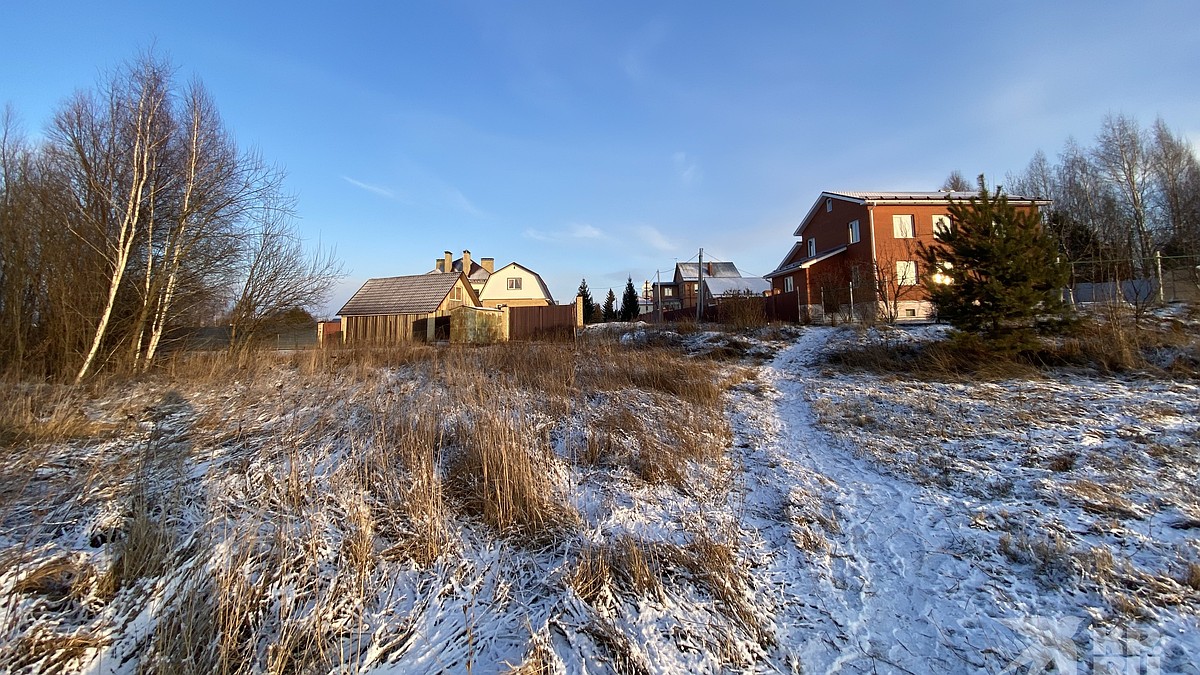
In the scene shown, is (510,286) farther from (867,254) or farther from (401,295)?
(867,254)

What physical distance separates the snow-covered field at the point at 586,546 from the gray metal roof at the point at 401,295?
22729 mm

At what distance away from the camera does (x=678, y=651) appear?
2.27 m

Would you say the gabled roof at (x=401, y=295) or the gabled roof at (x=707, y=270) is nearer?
the gabled roof at (x=401, y=295)

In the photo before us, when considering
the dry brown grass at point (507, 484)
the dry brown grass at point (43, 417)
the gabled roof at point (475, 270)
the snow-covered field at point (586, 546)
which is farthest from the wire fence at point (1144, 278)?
the gabled roof at point (475, 270)

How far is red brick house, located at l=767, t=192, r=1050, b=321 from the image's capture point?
64.4 feet

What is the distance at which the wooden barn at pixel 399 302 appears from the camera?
2592 cm

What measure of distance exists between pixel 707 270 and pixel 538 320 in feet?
138

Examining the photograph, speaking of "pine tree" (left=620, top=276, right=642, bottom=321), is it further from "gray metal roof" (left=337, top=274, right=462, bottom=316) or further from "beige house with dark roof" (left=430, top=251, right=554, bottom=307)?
"gray metal roof" (left=337, top=274, right=462, bottom=316)

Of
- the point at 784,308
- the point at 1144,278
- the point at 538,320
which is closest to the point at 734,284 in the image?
the point at 784,308

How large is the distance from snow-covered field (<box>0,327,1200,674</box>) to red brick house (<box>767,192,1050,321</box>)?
582 inches

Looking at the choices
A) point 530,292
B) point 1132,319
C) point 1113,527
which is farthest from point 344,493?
point 530,292

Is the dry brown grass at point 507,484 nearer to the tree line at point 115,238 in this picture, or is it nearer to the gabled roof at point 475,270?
the tree line at point 115,238

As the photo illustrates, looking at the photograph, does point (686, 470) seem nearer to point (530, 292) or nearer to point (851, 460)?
point (851, 460)

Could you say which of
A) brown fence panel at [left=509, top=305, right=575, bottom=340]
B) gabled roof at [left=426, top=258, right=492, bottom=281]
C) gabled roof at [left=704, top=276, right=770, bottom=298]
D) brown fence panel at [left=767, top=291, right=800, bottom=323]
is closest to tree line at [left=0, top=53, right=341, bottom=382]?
brown fence panel at [left=509, top=305, right=575, bottom=340]
